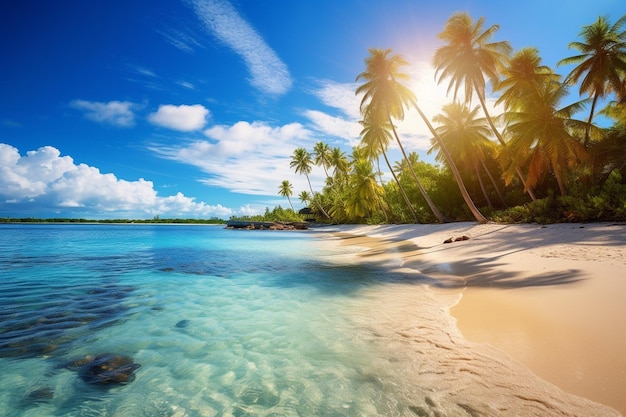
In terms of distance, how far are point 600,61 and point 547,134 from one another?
7.39 m

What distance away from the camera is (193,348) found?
163 inches

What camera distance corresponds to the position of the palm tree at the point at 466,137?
1051 inches

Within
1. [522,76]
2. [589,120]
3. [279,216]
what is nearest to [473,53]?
[522,76]

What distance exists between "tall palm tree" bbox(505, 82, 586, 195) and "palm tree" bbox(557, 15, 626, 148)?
73.9 inches

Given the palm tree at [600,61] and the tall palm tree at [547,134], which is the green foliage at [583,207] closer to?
the tall palm tree at [547,134]

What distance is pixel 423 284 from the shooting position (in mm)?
7406

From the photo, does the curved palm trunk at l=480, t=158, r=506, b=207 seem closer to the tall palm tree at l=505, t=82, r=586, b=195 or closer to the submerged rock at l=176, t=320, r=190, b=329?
the tall palm tree at l=505, t=82, r=586, b=195

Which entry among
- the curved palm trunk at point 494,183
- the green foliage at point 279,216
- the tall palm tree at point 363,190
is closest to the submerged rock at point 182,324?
the curved palm trunk at point 494,183

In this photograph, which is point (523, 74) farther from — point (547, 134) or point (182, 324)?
point (182, 324)

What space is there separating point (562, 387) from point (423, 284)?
4.91 meters

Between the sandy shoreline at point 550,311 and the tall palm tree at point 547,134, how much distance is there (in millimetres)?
9356

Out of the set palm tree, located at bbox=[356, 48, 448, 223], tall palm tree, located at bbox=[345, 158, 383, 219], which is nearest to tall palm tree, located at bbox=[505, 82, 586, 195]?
palm tree, located at bbox=[356, 48, 448, 223]

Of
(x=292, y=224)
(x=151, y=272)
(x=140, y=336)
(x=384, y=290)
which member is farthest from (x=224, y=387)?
(x=292, y=224)

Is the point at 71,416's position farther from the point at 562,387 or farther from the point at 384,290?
the point at 384,290
